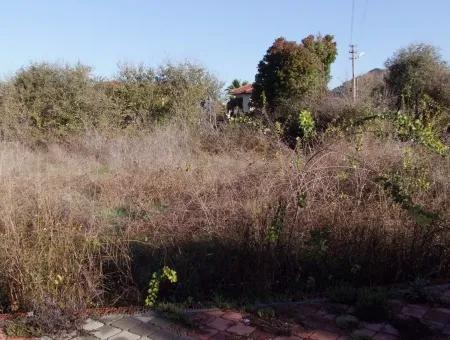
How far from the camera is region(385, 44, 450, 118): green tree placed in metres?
18.0

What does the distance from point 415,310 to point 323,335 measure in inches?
28.7

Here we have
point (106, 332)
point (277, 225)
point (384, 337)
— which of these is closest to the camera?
point (384, 337)

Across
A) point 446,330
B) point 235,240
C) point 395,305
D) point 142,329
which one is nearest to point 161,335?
point 142,329

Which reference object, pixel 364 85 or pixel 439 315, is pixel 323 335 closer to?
pixel 439 315

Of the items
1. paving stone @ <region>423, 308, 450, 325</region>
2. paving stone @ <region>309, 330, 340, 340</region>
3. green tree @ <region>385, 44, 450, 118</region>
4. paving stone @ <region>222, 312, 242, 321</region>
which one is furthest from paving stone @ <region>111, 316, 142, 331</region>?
green tree @ <region>385, 44, 450, 118</region>

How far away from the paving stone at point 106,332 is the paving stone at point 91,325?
37 mm

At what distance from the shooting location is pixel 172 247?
3.93m

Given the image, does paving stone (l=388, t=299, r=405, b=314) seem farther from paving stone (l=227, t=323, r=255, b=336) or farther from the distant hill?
the distant hill

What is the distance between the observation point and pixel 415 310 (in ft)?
9.36

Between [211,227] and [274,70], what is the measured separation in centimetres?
2154

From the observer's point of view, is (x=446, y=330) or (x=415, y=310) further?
(x=415, y=310)

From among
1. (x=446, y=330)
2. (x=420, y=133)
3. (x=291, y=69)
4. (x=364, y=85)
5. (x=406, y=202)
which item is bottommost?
(x=446, y=330)

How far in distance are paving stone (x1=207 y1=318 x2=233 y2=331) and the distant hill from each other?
1283 cm

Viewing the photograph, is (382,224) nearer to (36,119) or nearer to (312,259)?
(312,259)
